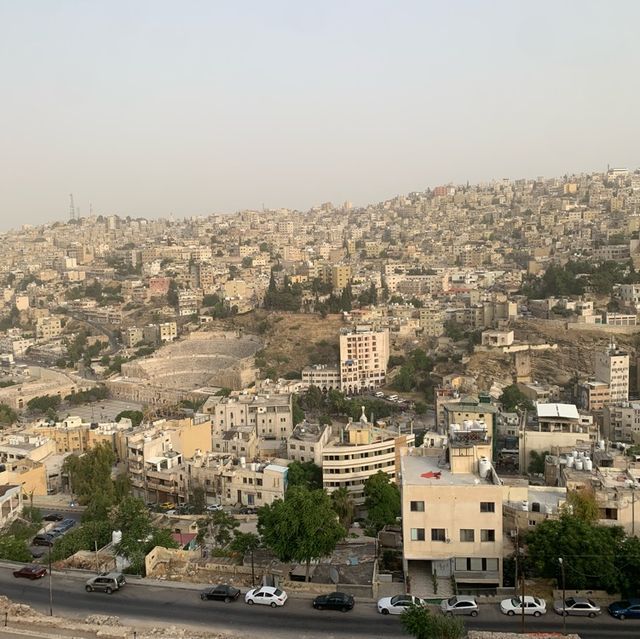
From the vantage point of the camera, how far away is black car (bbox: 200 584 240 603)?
356 inches

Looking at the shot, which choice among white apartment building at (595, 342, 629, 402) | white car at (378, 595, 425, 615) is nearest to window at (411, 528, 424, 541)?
white car at (378, 595, 425, 615)

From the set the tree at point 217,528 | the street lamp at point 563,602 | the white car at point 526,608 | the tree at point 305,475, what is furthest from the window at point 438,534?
the tree at point 305,475

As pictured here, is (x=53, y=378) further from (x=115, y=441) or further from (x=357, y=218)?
(x=357, y=218)

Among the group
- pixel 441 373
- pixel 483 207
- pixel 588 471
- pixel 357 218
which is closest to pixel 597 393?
pixel 441 373

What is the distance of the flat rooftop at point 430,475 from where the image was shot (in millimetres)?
10203

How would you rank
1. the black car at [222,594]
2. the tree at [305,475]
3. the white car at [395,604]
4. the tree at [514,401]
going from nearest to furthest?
the white car at [395,604], the black car at [222,594], the tree at [305,475], the tree at [514,401]

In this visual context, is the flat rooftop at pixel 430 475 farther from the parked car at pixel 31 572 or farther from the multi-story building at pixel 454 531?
the parked car at pixel 31 572

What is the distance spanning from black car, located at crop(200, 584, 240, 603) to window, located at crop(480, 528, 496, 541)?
10.4ft

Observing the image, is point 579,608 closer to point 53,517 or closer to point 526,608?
point 526,608

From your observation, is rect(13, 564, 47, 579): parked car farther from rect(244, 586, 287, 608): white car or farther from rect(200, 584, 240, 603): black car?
rect(244, 586, 287, 608): white car

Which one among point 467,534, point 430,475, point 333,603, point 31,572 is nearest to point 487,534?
point 467,534

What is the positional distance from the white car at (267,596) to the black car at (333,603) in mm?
400

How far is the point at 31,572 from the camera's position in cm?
1007

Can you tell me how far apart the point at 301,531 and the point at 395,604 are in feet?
6.50
